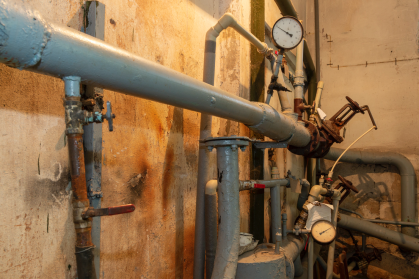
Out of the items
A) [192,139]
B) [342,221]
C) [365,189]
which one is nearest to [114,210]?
[192,139]

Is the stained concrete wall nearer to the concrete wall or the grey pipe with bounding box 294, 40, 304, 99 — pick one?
the grey pipe with bounding box 294, 40, 304, 99

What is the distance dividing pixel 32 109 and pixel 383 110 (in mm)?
3384

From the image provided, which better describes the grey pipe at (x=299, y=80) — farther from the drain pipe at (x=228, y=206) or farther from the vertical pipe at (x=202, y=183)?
the drain pipe at (x=228, y=206)

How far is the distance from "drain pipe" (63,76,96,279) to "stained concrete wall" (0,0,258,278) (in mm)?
176

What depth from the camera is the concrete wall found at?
2.94m

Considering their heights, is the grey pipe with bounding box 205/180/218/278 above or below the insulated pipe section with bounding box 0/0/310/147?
below

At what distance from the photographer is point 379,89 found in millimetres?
3074

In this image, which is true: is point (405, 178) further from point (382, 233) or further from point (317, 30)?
point (317, 30)

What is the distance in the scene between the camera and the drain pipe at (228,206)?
3.14 feet

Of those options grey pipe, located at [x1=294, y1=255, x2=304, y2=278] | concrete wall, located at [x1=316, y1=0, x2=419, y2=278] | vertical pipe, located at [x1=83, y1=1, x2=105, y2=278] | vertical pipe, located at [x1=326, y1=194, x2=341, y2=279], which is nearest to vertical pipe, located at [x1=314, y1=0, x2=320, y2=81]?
concrete wall, located at [x1=316, y1=0, x2=419, y2=278]

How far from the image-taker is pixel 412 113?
2.93m

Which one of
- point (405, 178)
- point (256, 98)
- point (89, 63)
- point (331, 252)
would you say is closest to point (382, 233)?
point (405, 178)

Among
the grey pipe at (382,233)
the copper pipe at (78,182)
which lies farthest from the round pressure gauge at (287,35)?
the grey pipe at (382,233)

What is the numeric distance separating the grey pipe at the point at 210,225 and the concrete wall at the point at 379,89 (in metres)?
2.57
